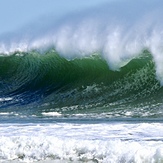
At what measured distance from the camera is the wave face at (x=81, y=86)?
12564 millimetres

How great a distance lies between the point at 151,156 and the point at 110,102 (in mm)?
6883

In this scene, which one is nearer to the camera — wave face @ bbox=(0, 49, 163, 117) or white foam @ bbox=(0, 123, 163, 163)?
white foam @ bbox=(0, 123, 163, 163)

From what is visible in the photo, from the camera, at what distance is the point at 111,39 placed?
18.2m

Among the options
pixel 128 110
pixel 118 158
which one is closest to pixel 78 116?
pixel 128 110

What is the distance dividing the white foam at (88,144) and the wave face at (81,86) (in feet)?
8.67

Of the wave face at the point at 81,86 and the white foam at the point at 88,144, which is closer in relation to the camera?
the white foam at the point at 88,144

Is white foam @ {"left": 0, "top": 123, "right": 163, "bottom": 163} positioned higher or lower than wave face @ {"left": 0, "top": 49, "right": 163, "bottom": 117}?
lower

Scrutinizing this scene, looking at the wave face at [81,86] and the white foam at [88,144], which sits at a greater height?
the wave face at [81,86]

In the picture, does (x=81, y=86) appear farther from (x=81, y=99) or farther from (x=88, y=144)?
(x=88, y=144)

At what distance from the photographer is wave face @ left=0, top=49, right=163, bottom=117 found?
12.6 meters

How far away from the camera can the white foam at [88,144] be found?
636 centimetres

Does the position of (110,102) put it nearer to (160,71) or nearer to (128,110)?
(128,110)

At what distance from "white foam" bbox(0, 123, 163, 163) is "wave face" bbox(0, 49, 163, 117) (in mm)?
2643

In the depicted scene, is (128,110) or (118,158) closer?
(118,158)
